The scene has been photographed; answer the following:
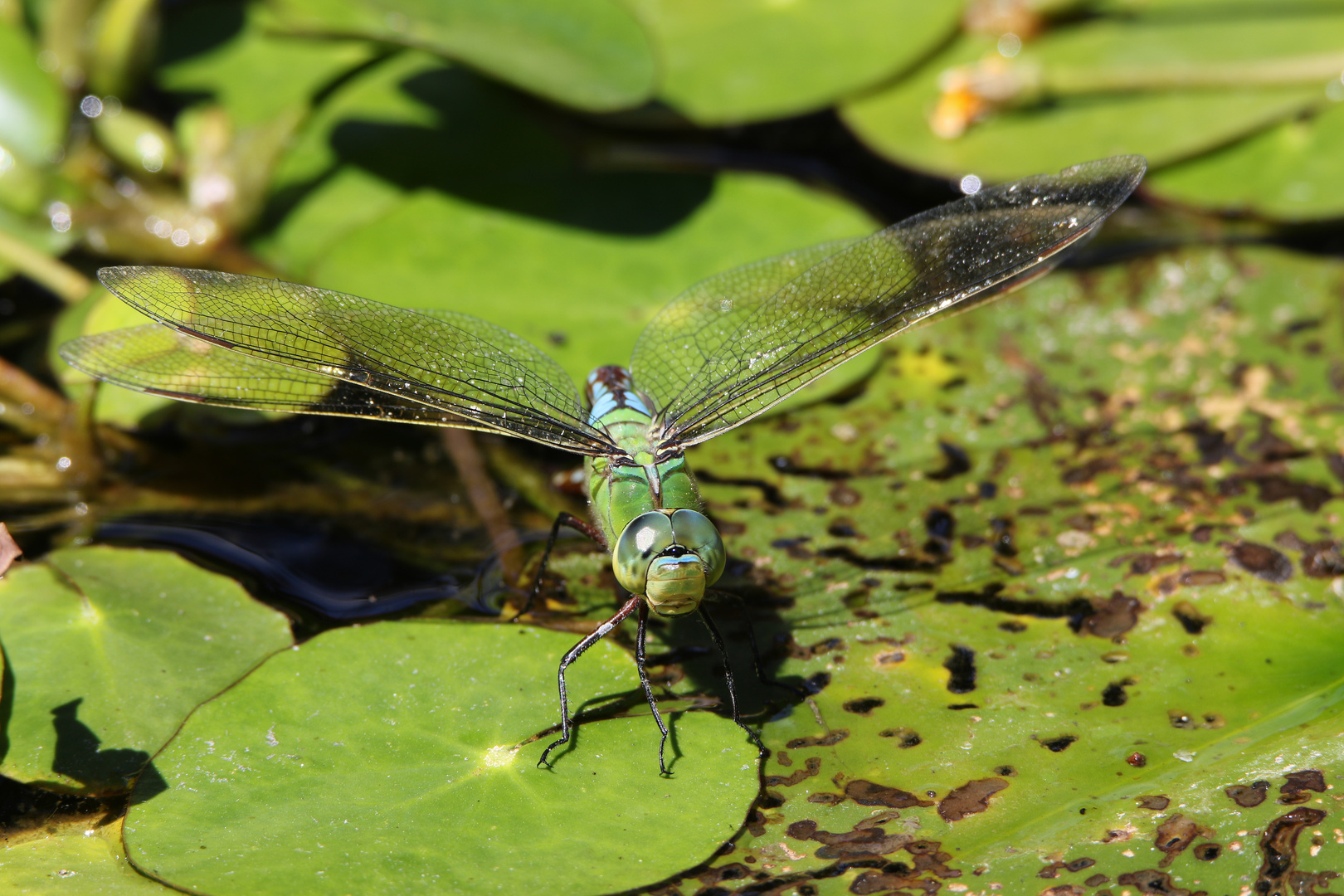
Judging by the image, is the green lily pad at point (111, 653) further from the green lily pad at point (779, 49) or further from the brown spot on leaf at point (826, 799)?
the green lily pad at point (779, 49)

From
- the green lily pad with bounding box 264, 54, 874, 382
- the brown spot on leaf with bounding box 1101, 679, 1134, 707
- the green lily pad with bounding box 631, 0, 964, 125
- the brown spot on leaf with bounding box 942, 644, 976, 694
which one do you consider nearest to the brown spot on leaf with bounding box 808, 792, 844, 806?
the brown spot on leaf with bounding box 942, 644, 976, 694

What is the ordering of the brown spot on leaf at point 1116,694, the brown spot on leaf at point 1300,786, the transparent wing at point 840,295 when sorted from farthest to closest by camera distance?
1. the transparent wing at point 840,295
2. the brown spot on leaf at point 1116,694
3. the brown spot on leaf at point 1300,786

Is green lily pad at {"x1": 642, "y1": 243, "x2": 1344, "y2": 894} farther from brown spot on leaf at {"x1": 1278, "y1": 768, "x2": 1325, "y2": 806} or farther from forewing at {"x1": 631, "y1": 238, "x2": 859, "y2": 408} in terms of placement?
forewing at {"x1": 631, "y1": 238, "x2": 859, "y2": 408}

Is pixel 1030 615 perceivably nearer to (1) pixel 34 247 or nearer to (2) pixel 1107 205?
(2) pixel 1107 205

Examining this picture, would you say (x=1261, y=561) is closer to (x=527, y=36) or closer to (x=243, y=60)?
(x=527, y=36)

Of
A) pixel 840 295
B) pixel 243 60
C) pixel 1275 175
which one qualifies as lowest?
pixel 840 295

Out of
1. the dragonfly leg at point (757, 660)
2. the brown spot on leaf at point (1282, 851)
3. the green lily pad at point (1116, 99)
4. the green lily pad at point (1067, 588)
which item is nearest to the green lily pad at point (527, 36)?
the green lily pad at point (1116, 99)

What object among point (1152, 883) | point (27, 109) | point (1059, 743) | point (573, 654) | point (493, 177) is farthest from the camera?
point (493, 177)

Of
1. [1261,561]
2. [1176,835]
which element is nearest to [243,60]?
[1261,561]
